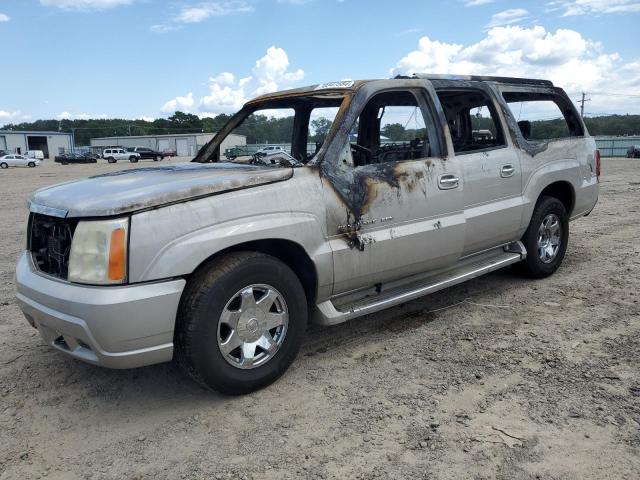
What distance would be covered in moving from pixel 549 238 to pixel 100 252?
14.5ft

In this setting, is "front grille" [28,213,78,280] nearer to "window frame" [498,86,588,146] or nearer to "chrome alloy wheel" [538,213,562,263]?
"window frame" [498,86,588,146]

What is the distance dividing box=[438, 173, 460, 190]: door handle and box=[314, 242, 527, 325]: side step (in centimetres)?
74

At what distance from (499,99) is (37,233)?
3.97m

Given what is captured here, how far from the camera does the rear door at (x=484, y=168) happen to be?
4364 millimetres

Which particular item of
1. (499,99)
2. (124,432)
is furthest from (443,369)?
(499,99)

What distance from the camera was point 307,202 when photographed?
3.36 metres

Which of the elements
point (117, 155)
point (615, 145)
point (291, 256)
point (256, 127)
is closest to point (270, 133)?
point (256, 127)

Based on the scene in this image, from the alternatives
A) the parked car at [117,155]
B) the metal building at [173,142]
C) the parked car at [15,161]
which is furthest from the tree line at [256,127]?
the parked car at [15,161]

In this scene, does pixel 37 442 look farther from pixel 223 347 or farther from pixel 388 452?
pixel 388 452

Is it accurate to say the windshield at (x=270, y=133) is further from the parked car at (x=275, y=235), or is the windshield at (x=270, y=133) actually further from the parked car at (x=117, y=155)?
the parked car at (x=117, y=155)

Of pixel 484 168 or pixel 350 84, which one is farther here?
pixel 484 168

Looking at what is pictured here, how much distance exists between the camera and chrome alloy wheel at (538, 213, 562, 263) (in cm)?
532

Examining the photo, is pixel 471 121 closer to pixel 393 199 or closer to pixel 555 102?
pixel 555 102

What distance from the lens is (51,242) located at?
10.2 feet
